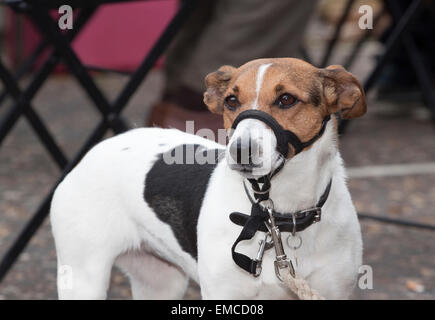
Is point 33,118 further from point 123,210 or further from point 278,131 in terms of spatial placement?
point 278,131

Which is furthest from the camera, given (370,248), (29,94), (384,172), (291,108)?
(384,172)

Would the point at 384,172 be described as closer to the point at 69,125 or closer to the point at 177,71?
the point at 177,71

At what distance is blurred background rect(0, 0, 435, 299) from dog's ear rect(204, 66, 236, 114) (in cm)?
74

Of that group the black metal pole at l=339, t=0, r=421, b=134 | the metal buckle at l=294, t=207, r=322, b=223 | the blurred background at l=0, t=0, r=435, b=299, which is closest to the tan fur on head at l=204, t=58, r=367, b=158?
the metal buckle at l=294, t=207, r=322, b=223

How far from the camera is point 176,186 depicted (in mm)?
2953

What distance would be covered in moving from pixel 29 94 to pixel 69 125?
4.94 metres

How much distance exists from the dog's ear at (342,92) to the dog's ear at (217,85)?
0.37 m

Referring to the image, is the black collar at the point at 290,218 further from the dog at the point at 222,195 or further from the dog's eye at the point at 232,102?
the dog's eye at the point at 232,102

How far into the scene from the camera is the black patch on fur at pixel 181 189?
2.86m

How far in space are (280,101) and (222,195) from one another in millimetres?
435

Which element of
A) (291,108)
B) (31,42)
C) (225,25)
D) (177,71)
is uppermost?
(291,108)

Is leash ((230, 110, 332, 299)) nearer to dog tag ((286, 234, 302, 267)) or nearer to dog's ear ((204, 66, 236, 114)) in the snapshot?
dog tag ((286, 234, 302, 267))

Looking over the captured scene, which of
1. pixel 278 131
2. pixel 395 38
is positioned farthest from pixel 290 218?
pixel 395 38
